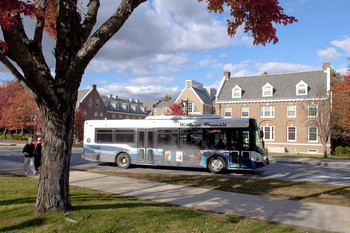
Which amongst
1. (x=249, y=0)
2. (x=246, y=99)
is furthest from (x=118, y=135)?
(x=246, y=99)

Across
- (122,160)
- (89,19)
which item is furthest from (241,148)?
(89,19)

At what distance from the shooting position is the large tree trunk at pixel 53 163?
594cm

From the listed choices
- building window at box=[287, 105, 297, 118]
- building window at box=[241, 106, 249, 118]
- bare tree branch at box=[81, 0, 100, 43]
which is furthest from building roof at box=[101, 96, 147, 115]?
bare tree branch at box=[81, 0, 100, 43]

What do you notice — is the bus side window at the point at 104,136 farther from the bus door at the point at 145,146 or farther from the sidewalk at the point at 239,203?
the sidewalk at the point at 239,203

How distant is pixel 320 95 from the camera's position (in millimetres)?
31109

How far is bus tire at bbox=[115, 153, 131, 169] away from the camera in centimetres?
1705

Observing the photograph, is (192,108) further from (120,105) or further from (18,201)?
(18,201)

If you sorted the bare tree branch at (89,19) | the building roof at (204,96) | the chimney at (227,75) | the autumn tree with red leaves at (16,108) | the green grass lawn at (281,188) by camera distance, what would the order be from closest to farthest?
the bare tree branch at (89,19) → the green grass lawn at (281,188) → the autumn tree with red leaves at (16,108) → the chimney at (227,75) → the building roof at (204,96)

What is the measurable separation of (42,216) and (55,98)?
2.50 meters

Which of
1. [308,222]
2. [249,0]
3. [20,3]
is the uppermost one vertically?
[249,0]

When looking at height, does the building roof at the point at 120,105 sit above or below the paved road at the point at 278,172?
above

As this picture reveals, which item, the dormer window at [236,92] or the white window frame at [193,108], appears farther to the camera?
the white window frame at [193,108]

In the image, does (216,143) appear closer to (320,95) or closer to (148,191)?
(148,191)

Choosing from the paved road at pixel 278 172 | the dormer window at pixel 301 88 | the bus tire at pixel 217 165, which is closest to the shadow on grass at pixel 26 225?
the paved road at pixel 278 172
